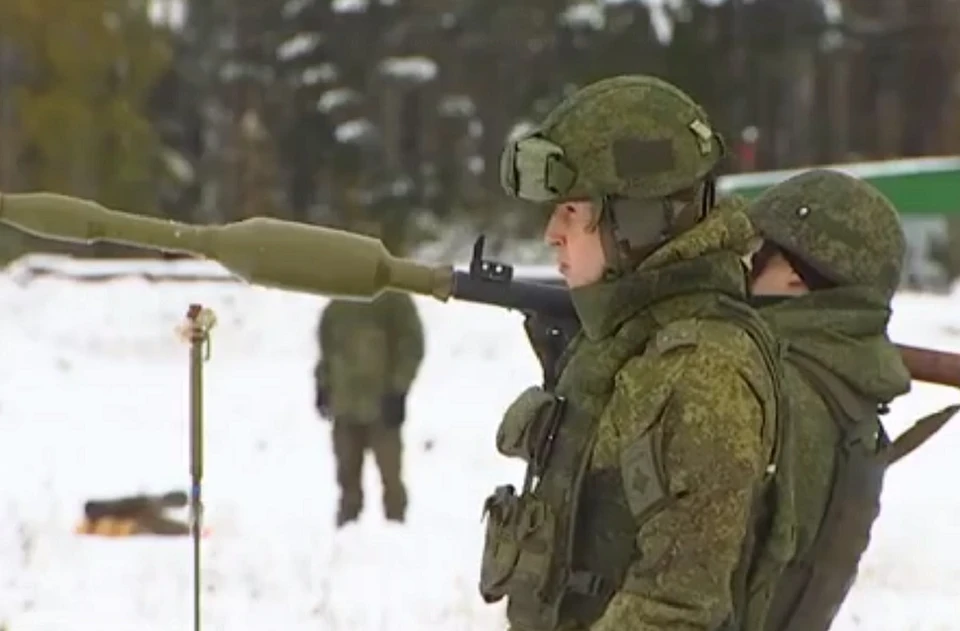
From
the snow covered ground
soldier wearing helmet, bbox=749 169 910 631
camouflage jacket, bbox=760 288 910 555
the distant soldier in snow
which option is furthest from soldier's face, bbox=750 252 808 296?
the distant soldier in snow

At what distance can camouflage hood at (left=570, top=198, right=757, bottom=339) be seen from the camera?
2.99m

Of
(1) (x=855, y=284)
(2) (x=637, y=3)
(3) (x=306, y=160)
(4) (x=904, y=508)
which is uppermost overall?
(2) (x=637, y=3)

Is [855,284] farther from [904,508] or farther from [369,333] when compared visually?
[904,508]

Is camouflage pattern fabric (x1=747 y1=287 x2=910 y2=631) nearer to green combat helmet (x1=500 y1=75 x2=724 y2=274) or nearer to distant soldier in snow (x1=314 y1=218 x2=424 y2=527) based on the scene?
green combat helmet (x1=500 y1=75 x2=724 y2=274)

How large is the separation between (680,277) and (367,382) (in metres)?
6.92

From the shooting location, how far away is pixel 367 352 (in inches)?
387

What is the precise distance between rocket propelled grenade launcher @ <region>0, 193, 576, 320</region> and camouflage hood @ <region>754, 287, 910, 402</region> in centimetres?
55

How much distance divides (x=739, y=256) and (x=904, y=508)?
26.9ft

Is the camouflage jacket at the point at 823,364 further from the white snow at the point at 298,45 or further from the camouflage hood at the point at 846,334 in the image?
the white snow at the point at 298,45

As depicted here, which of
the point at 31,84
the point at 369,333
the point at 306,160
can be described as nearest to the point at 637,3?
the point at 306,160

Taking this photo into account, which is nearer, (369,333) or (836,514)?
(836,514)

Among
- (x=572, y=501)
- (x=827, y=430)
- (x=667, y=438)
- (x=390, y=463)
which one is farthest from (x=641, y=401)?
(x=390, y=463)

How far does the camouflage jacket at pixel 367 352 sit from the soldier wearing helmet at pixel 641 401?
21.9 ft

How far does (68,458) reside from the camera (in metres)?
13.0
